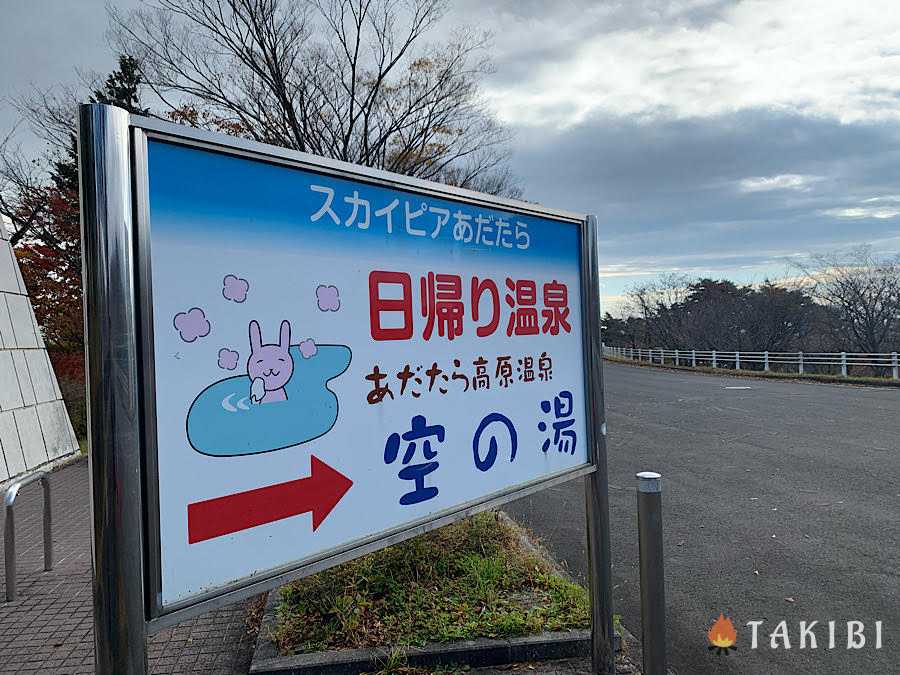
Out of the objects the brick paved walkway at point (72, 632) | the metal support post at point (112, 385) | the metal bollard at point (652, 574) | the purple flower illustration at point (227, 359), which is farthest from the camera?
the brick paved walkway at point (72, 632)

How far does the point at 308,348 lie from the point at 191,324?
414 mm

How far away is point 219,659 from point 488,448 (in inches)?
81.0

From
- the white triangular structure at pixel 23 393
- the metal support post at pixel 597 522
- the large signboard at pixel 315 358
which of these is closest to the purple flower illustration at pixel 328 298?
the large signboard at pixel 315 358

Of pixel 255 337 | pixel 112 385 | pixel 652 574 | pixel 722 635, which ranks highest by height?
pixel 255 337

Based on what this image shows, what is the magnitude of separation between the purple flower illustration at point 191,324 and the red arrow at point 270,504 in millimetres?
457

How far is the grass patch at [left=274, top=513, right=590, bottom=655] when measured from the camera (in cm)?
338

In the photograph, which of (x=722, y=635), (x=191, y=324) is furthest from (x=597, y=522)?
(x=191, y=324)

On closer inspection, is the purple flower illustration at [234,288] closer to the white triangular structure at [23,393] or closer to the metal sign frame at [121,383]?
the metal sign frame at [121,383]

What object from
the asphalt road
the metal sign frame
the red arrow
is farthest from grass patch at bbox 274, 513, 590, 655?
the metal sign frame

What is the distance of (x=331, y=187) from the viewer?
7.11ft

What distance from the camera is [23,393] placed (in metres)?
10.6

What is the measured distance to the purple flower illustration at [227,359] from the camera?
1.82m

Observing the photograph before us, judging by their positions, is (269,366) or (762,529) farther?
(762,529)

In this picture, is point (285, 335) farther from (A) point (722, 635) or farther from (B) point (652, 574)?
(A) point (722, 635)
